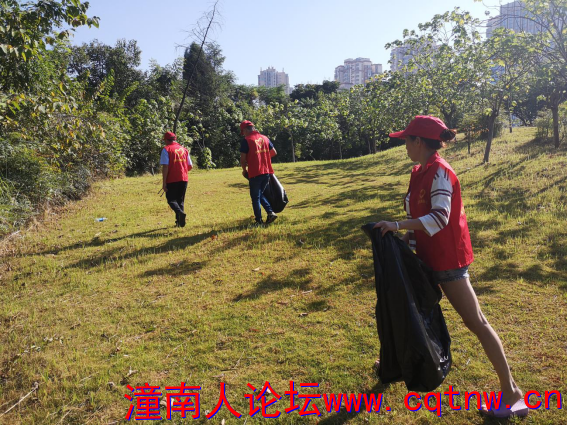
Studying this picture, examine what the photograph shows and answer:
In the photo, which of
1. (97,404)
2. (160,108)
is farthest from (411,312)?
(160,108)

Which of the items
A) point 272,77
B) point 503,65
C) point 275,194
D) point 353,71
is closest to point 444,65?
point 503,65

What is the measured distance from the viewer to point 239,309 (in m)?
4.60

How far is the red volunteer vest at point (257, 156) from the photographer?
7457 mm

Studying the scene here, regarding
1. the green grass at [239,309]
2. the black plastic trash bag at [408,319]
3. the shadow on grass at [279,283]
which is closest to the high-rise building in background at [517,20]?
the green grass at [239,309]

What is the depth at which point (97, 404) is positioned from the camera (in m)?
3.05

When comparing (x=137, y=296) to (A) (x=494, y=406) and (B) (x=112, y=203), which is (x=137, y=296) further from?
(B) (x=112, y=203)

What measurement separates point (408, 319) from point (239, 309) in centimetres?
246

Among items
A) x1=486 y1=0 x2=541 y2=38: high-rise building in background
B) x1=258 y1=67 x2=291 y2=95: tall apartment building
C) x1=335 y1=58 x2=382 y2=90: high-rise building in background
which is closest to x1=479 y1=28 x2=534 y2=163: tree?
x1=486 y1=0 x2=541 y2=38: high-rise building in background

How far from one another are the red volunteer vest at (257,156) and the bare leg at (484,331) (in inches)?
204

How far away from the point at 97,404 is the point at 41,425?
1.22 ft

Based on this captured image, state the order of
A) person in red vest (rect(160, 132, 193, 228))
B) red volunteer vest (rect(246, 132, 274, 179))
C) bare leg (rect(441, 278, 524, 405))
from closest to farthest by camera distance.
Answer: bare leg (rect(441, 278, 524, 405)) < red volunteer vest (rect(246, 132, 274, 179)) < person in red vest (rect(160, 132, 193, 228))

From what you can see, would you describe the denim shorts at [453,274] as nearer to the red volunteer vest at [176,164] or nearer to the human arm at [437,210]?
the human arm at [437,210]

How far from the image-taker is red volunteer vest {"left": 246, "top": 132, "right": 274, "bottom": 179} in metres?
7.46

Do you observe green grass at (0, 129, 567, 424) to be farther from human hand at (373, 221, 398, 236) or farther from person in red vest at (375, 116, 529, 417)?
human hand at (373, 221, 398, 236)
